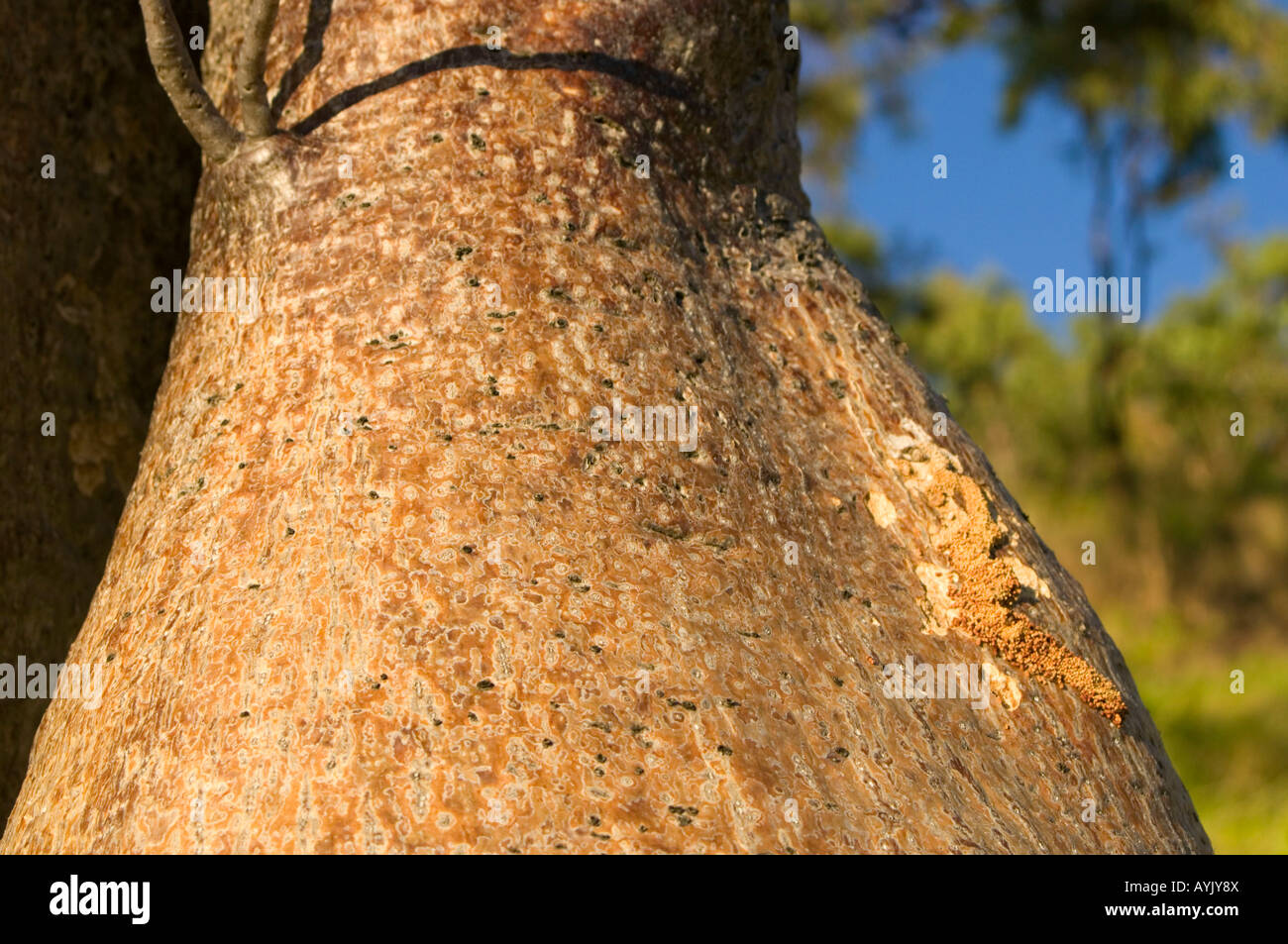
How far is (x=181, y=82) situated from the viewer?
6.00 ft

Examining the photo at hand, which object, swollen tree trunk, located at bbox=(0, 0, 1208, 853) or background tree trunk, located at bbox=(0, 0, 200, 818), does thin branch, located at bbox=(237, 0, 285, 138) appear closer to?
swollen tree trunk, located at bbox=(0, 0, 1208, 853)

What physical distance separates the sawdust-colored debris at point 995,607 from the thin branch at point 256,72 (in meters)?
1.11

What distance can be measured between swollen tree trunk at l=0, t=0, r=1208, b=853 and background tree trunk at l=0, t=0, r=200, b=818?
28cm

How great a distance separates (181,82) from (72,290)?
1.86ft

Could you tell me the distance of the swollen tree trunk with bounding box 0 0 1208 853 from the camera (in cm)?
148

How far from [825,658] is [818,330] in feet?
1.93

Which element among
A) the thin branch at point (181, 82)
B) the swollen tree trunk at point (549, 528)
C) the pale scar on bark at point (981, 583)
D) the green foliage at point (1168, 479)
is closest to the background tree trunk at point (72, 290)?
the swollen tree trunk at point (549, 528)

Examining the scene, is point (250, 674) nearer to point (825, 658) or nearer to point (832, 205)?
point (825, 658)

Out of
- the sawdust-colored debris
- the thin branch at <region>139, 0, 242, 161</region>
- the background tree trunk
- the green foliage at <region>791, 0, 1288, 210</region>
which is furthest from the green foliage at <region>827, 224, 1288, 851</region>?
the thin branch at <region>139, 0, 242, 161</region>

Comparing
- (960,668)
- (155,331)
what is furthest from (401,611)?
(155,331)

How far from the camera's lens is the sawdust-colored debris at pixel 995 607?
1.82 meters

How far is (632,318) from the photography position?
1.83 m

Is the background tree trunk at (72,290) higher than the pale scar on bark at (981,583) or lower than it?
higher

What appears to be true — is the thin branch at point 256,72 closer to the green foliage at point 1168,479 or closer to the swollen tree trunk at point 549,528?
the swollen tree trunk at point 549,528
